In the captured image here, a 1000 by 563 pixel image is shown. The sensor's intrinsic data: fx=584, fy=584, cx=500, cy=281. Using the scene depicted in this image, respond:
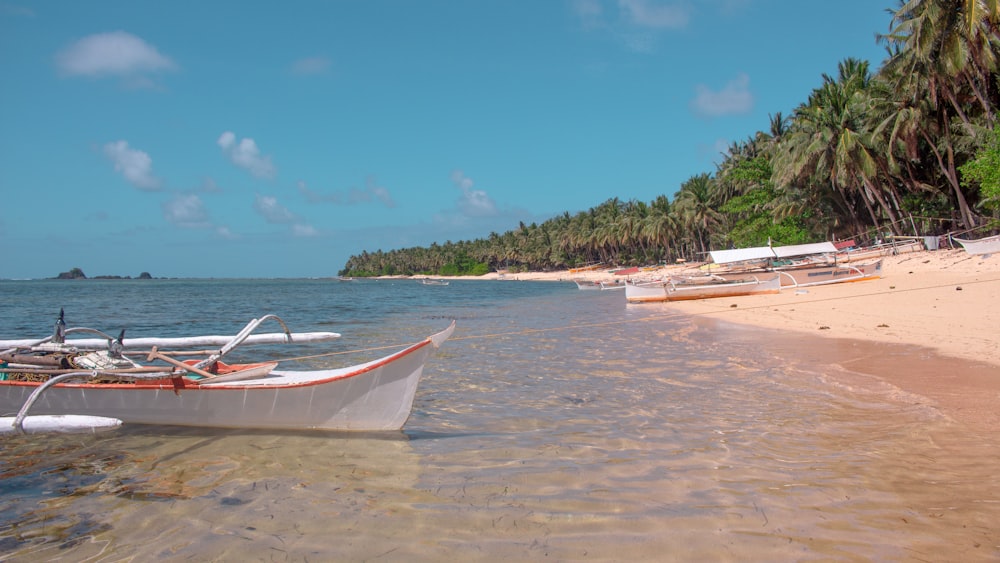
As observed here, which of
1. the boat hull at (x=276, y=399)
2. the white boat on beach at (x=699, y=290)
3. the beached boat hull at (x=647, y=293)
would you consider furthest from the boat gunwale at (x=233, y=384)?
the beached boat hull at (x=647, y=293)

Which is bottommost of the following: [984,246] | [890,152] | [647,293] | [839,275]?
[647,293]

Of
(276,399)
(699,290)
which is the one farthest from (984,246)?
(276,399)

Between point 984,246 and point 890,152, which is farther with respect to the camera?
point 890,152

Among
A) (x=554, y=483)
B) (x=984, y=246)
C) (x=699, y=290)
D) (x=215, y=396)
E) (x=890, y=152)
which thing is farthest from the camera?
(x=890, y=152)

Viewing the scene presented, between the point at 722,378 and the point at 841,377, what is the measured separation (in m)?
1.68

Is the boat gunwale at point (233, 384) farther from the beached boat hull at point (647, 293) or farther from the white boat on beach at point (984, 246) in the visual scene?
the white boat on beach at point (984, 246)

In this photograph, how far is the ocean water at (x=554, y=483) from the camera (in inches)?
154

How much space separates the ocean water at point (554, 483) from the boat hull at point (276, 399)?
0.18 m

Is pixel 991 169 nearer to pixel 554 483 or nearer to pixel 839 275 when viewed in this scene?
pixel 839 275

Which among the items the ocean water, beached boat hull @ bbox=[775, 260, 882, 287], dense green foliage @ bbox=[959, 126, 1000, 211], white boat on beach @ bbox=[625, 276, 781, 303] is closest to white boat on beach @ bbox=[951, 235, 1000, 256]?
dense green foliage @ bbox=[959, 126, 1000, 211]

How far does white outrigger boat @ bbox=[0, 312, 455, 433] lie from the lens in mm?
6633

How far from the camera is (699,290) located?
26797 mm

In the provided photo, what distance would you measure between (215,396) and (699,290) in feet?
77.1

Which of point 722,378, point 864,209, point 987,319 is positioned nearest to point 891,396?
point 722,378
